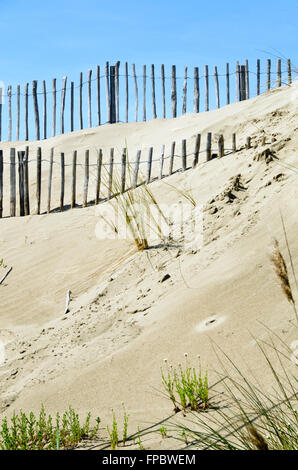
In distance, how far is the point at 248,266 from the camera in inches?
149

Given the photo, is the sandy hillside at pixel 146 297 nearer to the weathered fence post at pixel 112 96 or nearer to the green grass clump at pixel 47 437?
the green grass clump at pixel 47 437

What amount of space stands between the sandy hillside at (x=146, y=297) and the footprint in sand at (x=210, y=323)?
11 mm

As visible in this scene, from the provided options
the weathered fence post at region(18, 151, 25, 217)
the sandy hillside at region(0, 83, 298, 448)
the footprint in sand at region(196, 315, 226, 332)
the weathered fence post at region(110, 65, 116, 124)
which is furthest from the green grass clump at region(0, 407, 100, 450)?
the weathered fence post at region(110, 65, 116, 124)

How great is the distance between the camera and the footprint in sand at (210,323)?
11.0ft

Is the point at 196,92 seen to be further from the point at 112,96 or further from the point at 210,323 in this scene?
the point at 210,323

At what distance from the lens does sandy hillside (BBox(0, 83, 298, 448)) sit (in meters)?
3.13

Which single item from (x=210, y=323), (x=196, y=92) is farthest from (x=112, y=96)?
(x=210, y=323)

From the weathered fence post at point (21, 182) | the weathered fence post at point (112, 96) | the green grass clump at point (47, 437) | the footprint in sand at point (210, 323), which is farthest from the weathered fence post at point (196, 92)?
the green grass clump at point (47, 437)

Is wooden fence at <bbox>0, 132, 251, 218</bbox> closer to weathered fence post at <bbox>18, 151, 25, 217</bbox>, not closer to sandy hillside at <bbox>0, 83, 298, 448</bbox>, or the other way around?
weathered fence post at <bbox>18, 151, 25, 217</bbox>

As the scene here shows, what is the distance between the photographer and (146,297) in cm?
436

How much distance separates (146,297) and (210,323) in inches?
42.1

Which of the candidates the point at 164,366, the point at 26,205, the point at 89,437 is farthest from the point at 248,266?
the point at 26,205

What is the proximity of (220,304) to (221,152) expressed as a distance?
453 centimetres
